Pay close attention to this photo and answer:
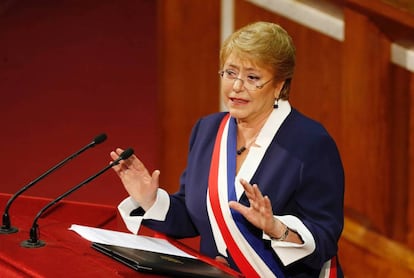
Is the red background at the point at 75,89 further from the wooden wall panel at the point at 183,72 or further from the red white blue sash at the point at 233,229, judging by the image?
the red white blue sash at the point at 233,229

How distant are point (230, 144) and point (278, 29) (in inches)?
8.3

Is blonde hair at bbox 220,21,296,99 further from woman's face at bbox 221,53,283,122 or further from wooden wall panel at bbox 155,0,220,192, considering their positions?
wooden wall panel at bbox 155,0,220,192

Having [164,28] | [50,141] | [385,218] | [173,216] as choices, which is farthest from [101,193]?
[173,216]

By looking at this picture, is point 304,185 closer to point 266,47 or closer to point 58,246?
point 266,47

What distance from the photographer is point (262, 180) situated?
1568 millimetres

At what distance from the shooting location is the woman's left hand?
4.58 ft

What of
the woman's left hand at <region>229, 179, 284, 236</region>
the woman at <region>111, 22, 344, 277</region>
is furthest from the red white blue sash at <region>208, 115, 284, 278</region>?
the woman's left hand at <region>229, 179, 284, 236</region>

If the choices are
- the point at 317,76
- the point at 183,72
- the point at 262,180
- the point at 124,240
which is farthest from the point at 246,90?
the point at 183,72

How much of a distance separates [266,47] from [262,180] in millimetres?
211

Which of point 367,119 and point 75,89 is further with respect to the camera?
point 75,89

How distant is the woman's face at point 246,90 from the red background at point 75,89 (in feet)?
4.67

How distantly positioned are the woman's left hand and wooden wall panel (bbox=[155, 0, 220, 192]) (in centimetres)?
141

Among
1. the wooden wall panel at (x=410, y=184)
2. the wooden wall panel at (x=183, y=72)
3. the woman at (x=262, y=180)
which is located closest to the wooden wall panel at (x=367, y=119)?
the wooden wall panel at (x=410, y=184)

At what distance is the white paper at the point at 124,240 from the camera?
4.71 feet
